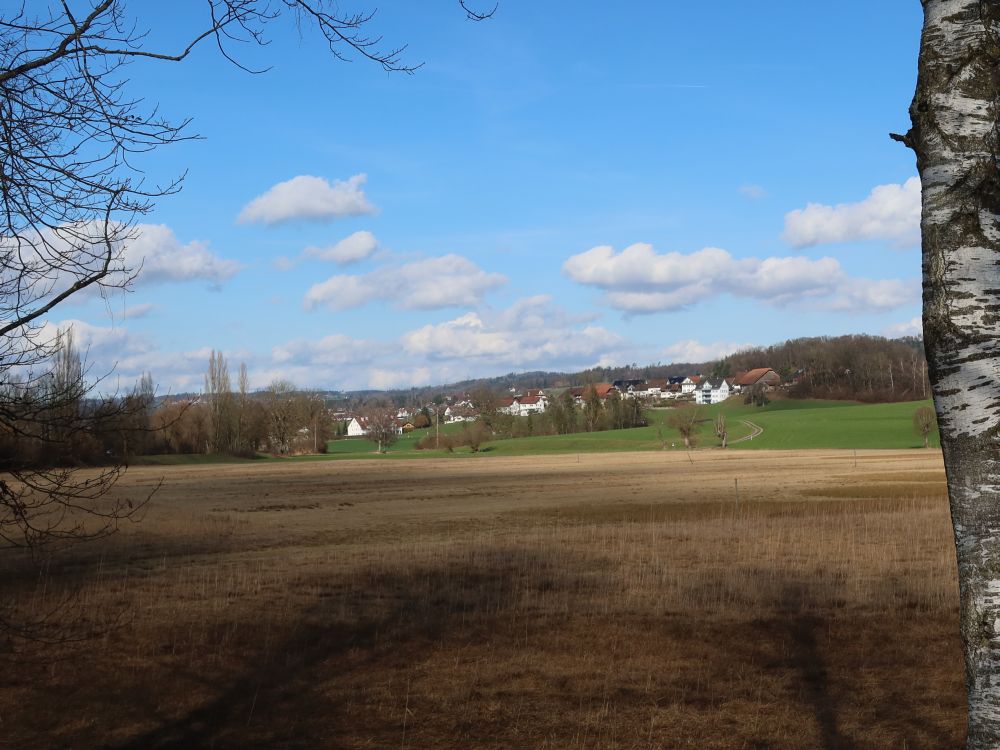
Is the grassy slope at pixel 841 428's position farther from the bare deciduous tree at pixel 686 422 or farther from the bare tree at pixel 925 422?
the bare deciduous tree at pixel 686 422

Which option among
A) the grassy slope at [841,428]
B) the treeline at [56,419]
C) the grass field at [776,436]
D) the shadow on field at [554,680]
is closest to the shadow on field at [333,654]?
the shadow on field at [554,680]

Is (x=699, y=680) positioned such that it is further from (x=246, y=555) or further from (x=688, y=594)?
(x=246, y=555)

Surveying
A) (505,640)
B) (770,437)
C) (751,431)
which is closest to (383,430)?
(751,431)

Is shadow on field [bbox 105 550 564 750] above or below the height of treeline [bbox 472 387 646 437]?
below

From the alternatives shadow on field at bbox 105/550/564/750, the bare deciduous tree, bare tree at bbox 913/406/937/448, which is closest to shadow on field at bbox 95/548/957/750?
shadow on field at bbox 105/550/564/750

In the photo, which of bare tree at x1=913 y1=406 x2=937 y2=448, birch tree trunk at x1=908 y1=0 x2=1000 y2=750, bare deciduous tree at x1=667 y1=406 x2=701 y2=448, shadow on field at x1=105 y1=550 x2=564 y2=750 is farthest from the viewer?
bare deciduous tree at x1=667 y1=406 x2=701 y2=448

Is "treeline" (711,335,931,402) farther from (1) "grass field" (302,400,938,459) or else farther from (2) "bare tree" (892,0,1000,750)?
(2) "bare tree" (892,0,1000,750)

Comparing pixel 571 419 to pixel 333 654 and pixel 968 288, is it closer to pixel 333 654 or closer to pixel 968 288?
pixel 333 654

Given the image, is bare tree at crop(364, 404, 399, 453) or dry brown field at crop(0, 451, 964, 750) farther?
bare tree at crop(364, 404, 399, 453)

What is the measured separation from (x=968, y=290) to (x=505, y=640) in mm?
10708

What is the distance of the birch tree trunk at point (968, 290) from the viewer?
363 centimetres

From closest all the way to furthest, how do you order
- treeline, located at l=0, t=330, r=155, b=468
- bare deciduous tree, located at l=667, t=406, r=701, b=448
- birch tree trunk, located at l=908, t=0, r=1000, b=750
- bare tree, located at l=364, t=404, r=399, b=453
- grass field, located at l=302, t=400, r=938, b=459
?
1. birch tree trunk, located at l=908, t=0, r=1000, b=750
2. treeline, located at l=0, t=330, r=155, b=468
3. grass field, located at l=302, t=400, r=938, b=459
4. bare deciduous tree, located at l=667, t=406, r=701, b=448
5. bare tree, located at l=364, t=404, r=399, b=453

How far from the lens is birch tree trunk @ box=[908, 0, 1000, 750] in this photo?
3629 mm

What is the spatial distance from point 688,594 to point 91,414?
12.1m
